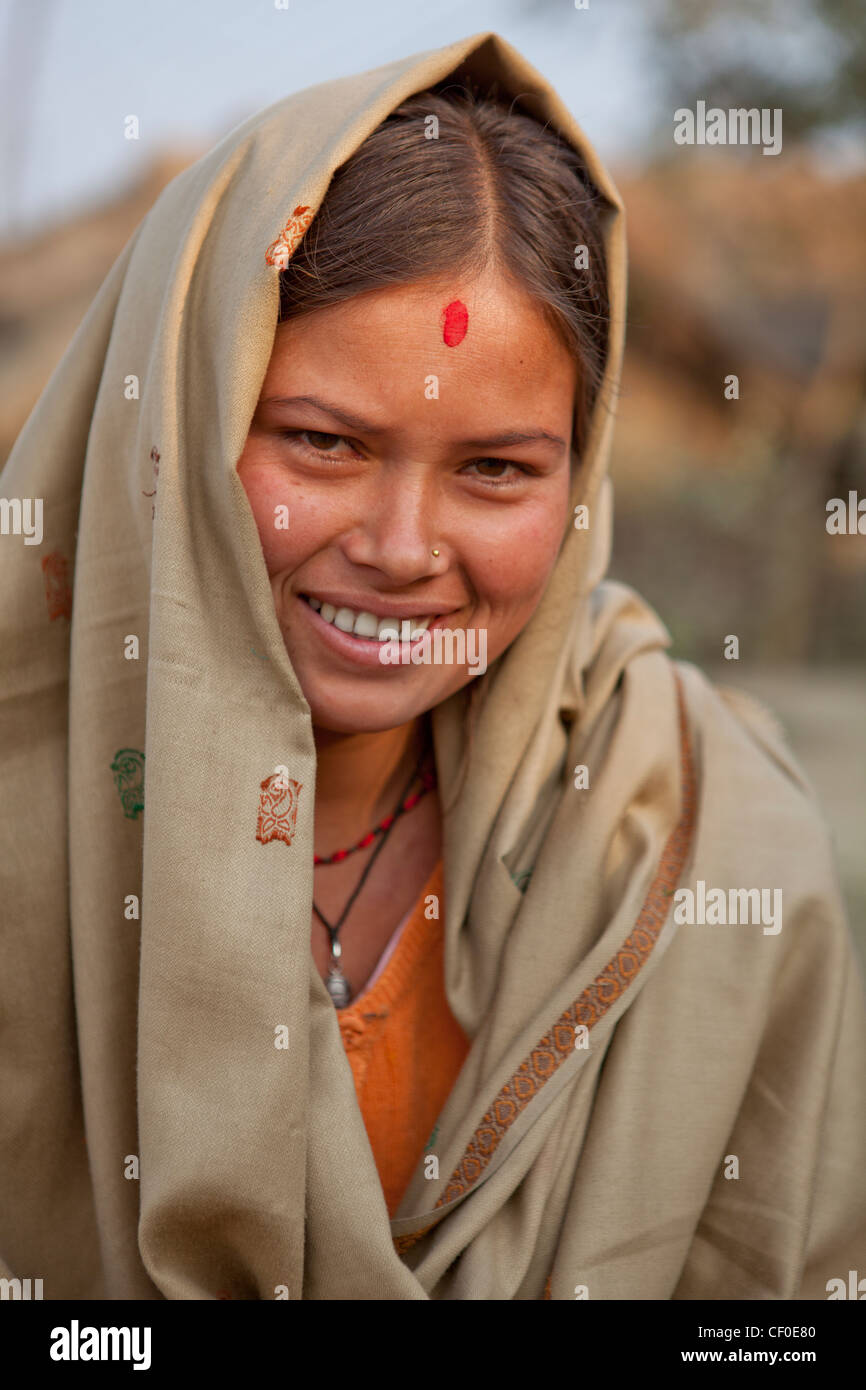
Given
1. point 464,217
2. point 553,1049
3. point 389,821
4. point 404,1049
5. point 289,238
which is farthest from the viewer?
point 389,821

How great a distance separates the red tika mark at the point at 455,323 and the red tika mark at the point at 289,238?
0.66ft

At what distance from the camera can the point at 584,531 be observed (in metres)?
1.92

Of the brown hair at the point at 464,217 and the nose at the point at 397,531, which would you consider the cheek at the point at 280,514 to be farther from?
the brown hair at the point at 464,217

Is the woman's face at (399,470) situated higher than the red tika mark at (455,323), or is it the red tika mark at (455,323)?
the red tika mark at (455,323)

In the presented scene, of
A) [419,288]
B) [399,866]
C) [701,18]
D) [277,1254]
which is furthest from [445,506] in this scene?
[701,18]

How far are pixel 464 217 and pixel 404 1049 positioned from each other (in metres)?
1.21

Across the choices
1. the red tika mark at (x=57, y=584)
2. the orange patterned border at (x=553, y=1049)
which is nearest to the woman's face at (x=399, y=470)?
the red tika mark at (x=57, y=584)

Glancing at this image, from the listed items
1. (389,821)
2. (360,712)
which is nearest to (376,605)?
(360,712)

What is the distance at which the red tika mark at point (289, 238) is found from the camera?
1505 mm

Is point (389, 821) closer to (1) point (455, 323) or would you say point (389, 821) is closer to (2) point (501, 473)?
(2) point (501, 473)

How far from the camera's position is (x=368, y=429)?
1.55m

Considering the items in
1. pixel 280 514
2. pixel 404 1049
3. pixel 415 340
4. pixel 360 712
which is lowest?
pixel 404 1049

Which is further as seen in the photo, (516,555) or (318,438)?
(516,555)

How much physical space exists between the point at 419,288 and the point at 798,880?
1.04 metres
